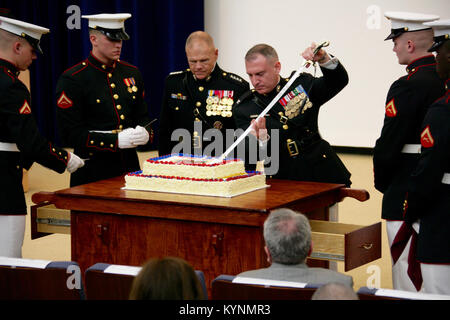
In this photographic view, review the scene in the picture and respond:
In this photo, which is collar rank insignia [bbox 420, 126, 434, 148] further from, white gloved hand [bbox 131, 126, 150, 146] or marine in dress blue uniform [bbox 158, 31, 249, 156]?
marine in dress blue uniform [bbox 158, 31, 249, 156]

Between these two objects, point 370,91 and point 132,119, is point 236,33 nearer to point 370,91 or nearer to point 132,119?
point 370,91

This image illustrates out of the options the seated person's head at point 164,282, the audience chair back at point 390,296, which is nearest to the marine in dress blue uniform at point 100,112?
the audience chair back at point 390,296

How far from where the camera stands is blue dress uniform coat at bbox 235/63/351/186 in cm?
409

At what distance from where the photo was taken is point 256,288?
220 centimetres

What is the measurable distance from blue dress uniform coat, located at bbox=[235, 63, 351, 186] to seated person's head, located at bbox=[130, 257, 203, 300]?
2352 millimetres

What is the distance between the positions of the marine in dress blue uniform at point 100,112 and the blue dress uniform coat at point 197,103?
406 mm

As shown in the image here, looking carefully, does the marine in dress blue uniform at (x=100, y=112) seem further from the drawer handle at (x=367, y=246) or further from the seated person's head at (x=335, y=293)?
the seated person's head at (x=335, y=293)

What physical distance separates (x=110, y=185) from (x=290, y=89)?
3.76ft

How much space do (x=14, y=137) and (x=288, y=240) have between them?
69.4 inches

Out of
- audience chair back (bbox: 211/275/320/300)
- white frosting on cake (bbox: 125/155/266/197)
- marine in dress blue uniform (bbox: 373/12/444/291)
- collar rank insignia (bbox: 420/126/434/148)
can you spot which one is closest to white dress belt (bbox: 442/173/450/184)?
collar rank insignia (bbox: 420/126/434/148)

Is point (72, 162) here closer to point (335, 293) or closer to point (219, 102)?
point (219, 102)

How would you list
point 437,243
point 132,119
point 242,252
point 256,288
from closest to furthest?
point 256,288
point 437,243
point 242,252
point 132,119

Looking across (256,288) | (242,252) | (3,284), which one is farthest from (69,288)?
(242,252)

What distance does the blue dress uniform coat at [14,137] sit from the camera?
354 centimetres
